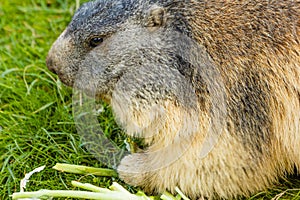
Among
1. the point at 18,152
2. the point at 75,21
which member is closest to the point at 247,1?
the point at 75,21

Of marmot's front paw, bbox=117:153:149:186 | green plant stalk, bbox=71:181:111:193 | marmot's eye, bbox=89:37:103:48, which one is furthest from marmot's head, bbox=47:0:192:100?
green plant stalk, bbox=71:181:111:193

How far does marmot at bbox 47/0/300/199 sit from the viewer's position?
4.26 metres

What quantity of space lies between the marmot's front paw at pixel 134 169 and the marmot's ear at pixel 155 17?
3.19 ft

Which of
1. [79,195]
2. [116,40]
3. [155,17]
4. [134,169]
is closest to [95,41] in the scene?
[116,40]

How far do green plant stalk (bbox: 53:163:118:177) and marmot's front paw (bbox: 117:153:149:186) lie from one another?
0.13m

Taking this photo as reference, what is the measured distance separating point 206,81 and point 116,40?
2.28 feet

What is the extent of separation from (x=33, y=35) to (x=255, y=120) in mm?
2804

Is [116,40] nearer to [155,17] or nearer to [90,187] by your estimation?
[155,17]

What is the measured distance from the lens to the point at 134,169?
4602mm

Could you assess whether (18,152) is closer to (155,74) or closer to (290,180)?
(155,74)

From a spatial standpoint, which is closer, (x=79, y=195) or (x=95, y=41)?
(x=79, y=195)

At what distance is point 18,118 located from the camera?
5.32 m

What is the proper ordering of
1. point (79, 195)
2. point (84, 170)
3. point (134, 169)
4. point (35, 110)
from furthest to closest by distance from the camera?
point (35, 110) < point (84, 170) < point (134, 169) < point (79, 195)

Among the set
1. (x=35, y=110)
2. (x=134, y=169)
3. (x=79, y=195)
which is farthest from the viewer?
(x=35, y=110)
